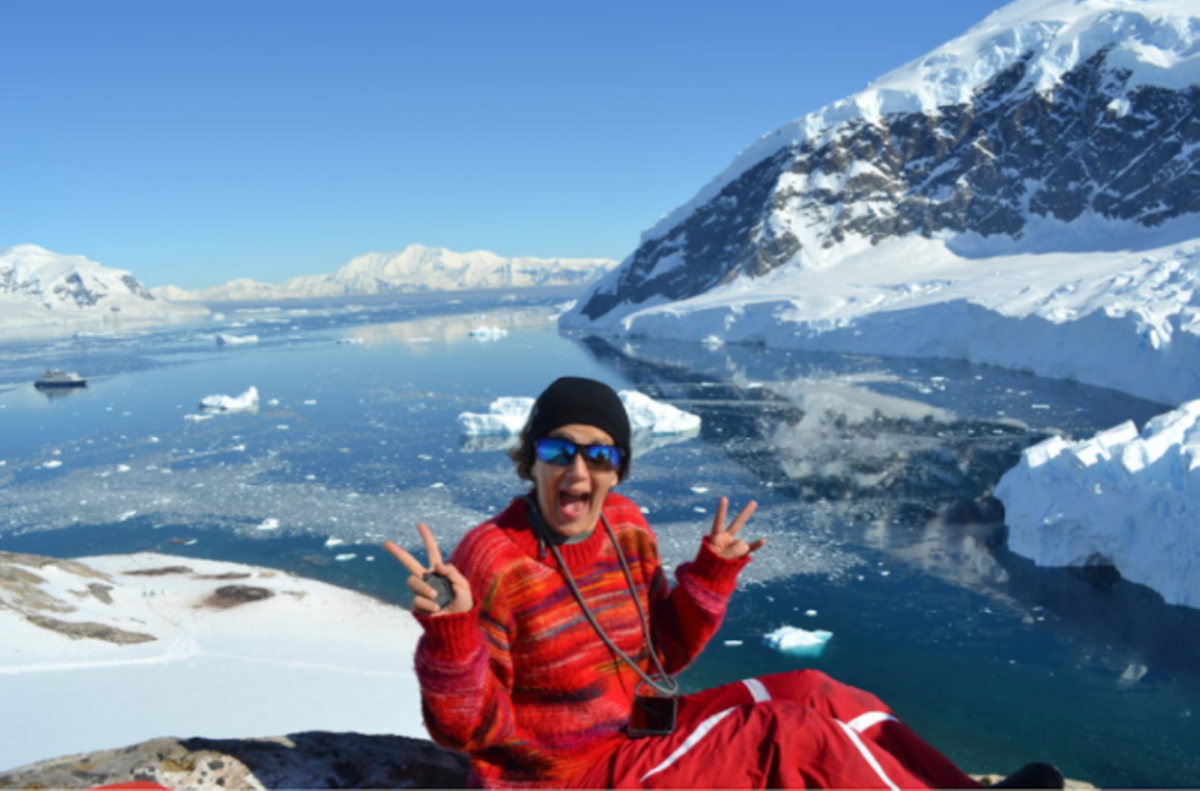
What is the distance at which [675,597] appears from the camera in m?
2.32

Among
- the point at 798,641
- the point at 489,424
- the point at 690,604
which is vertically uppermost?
the point at 690,604

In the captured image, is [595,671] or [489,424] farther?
[489,424]

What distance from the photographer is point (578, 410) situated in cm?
206

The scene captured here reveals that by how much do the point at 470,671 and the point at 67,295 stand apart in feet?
490

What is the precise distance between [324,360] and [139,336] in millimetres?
40603

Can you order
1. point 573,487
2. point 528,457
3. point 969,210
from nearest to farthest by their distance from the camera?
point 573,487
point 528,457
point 969,210

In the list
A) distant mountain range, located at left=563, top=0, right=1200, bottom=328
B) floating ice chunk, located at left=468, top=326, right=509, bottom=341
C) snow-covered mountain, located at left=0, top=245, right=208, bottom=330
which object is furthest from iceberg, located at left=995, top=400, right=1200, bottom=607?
snow-covered mountain, located at left=0, top=245, right=208, bottom=330

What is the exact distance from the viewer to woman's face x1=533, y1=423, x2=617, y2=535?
203cm

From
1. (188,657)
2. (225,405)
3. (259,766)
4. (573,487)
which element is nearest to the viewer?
(573,487)

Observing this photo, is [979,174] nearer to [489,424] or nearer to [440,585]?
[489,424]

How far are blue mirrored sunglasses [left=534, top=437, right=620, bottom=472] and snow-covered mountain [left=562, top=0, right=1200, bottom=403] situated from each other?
30.0m

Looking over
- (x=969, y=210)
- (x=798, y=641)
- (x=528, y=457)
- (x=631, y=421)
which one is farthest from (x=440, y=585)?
(x=969, y=210)

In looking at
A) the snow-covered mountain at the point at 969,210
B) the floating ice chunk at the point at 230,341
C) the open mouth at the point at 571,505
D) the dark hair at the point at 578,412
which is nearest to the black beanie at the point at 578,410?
the dark hair at the point at 578,412

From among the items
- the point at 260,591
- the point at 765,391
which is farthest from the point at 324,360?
the point at 260,591
